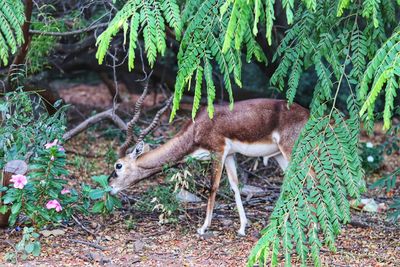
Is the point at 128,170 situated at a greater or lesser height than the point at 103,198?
greater

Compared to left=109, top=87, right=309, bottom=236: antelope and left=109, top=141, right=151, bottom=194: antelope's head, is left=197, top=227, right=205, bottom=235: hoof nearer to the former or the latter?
left=109, top=87, right=309, bottom=236: antelope

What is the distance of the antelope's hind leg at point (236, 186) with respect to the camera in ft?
25.1

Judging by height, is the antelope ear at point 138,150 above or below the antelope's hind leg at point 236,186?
above

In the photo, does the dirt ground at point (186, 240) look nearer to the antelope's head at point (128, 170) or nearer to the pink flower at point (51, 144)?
the antelope's head at point (128, 170)

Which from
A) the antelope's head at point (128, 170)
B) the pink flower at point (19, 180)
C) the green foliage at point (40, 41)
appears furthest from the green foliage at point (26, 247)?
the green foliage at point (40, 41)

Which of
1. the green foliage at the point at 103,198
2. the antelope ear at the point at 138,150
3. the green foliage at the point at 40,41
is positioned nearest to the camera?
the green foliage at the point at 103,198

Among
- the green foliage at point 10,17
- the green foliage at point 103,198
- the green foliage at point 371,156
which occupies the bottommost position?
the green foliage at point 371,156

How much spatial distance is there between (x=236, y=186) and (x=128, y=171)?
3.93 ft

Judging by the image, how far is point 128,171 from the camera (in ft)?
26.1

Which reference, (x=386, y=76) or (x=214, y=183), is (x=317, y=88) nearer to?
(x=386, y=76)

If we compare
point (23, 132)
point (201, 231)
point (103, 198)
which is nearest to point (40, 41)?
point (23, 132)

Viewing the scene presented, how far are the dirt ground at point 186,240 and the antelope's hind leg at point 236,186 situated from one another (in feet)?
0.37

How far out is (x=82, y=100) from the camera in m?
13.8

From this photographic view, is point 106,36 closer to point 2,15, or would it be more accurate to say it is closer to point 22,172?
point 2,15
